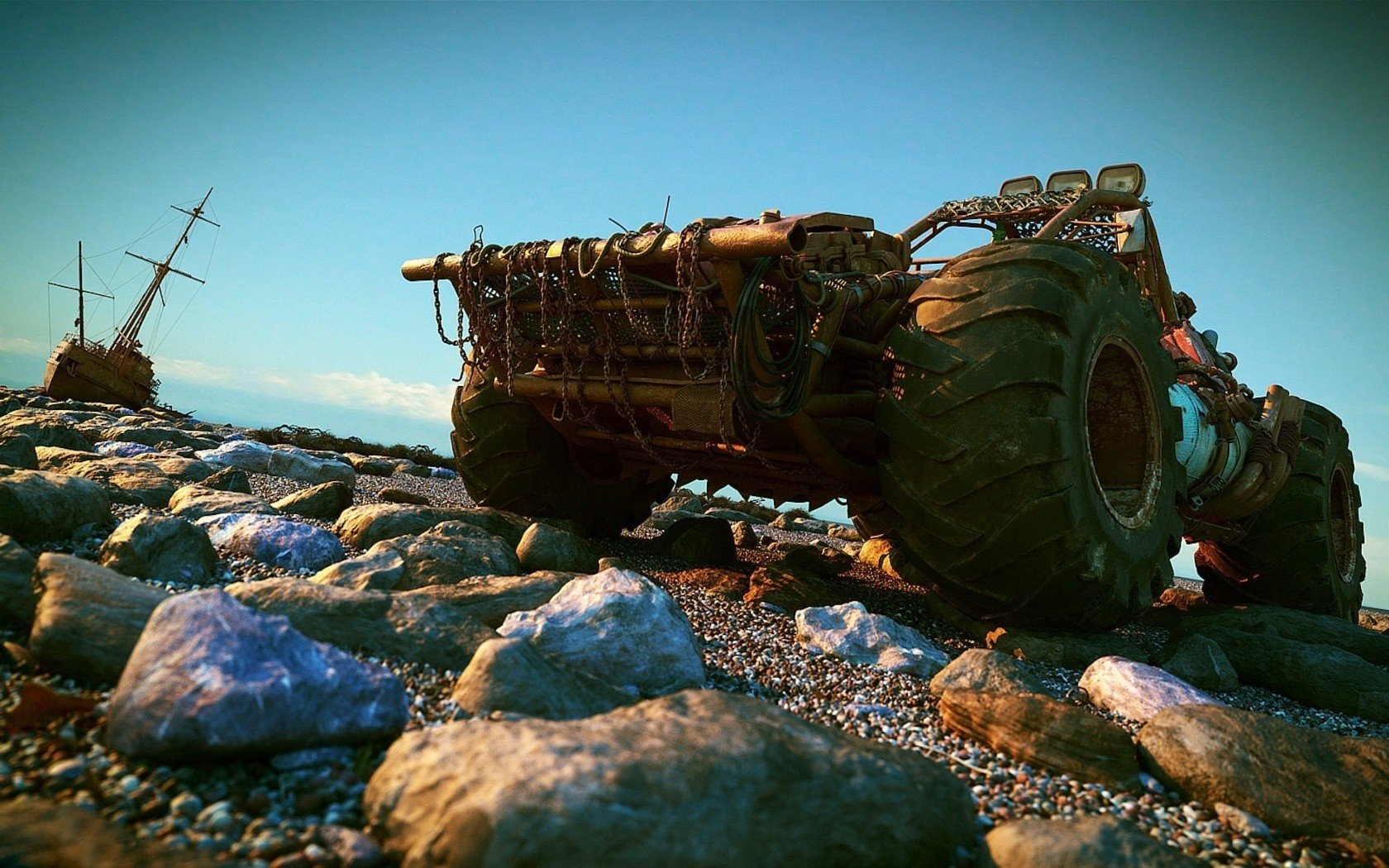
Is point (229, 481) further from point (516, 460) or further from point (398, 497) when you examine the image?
point (516, 460)

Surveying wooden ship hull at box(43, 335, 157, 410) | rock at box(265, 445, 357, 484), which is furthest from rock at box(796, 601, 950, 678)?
wooden ship hull at box(43, 335, 157, 410)

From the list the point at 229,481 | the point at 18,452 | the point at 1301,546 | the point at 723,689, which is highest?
the point at 1301,546

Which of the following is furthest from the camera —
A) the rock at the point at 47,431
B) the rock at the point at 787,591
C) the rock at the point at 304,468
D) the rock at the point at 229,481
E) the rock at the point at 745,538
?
the rock at the point at 304,468

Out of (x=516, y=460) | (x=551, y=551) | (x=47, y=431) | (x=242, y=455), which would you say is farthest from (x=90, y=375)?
(x=551, y=551)

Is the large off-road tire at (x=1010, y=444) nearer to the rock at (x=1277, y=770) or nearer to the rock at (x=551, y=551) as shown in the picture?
the rock at (x=1277, y=770)

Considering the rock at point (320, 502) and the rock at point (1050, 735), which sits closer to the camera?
the rock at point (1050, 735)

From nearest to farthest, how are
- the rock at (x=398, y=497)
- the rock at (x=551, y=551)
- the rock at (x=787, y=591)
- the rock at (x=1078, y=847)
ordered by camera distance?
1. the rock at (x=1078, y=847)
2. the rock at (x=787, y=591)
3. the rock at (x=551, y=551)
4. the rock at (x=398, y=497)

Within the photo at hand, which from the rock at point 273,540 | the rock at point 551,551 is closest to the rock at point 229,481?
the rock at point 273,540

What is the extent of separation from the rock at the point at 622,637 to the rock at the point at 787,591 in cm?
117

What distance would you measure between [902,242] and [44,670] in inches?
184

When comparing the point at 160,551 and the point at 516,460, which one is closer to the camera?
the point at 160,551

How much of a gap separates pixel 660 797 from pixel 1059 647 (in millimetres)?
2701

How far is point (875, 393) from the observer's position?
399 cm

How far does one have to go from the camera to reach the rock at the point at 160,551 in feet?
9.43
